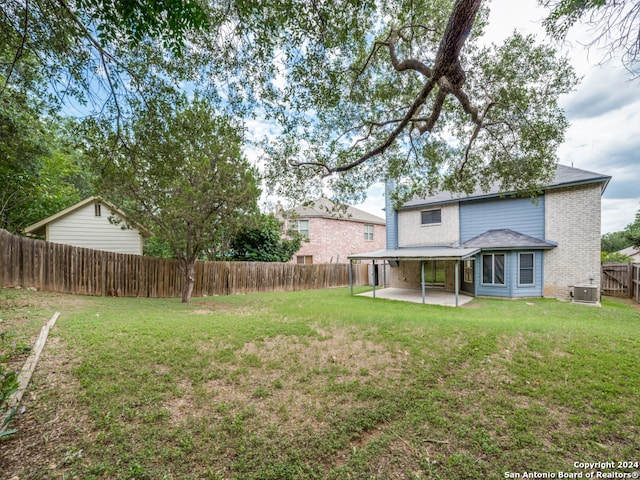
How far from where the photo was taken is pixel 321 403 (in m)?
3.28

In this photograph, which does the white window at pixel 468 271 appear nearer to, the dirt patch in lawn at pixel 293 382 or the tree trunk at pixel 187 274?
the dirt patch in lawn at pixel 293 382

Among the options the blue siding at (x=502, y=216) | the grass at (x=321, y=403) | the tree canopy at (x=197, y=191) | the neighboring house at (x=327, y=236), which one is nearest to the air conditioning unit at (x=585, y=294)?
the blue siding at (x=502, y=216)

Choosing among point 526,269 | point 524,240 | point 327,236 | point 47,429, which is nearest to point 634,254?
point 526,269

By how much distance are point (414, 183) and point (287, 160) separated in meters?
4.33

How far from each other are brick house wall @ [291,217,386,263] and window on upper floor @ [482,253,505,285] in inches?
367

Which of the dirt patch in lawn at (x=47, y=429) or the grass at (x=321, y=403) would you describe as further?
the grass at (x=321, y=403)

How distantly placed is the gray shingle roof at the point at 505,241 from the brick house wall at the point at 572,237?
0.60 m

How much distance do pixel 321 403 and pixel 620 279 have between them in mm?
18374

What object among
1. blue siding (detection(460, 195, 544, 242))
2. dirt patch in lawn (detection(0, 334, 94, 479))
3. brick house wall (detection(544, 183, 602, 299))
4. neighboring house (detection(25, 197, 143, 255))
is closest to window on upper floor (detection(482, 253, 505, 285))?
blue siding (detection(460, 195, 544, 242))

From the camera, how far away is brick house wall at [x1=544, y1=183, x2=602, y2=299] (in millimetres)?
10977

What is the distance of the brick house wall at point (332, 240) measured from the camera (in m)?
21.1

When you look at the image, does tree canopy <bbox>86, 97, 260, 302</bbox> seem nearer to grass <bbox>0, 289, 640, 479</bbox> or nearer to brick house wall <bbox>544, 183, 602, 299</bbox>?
grass <bbox>0, 289, 640, 479</bbox>

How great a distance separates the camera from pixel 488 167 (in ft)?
25.5

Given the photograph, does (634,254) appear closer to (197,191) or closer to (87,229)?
(197,191)
